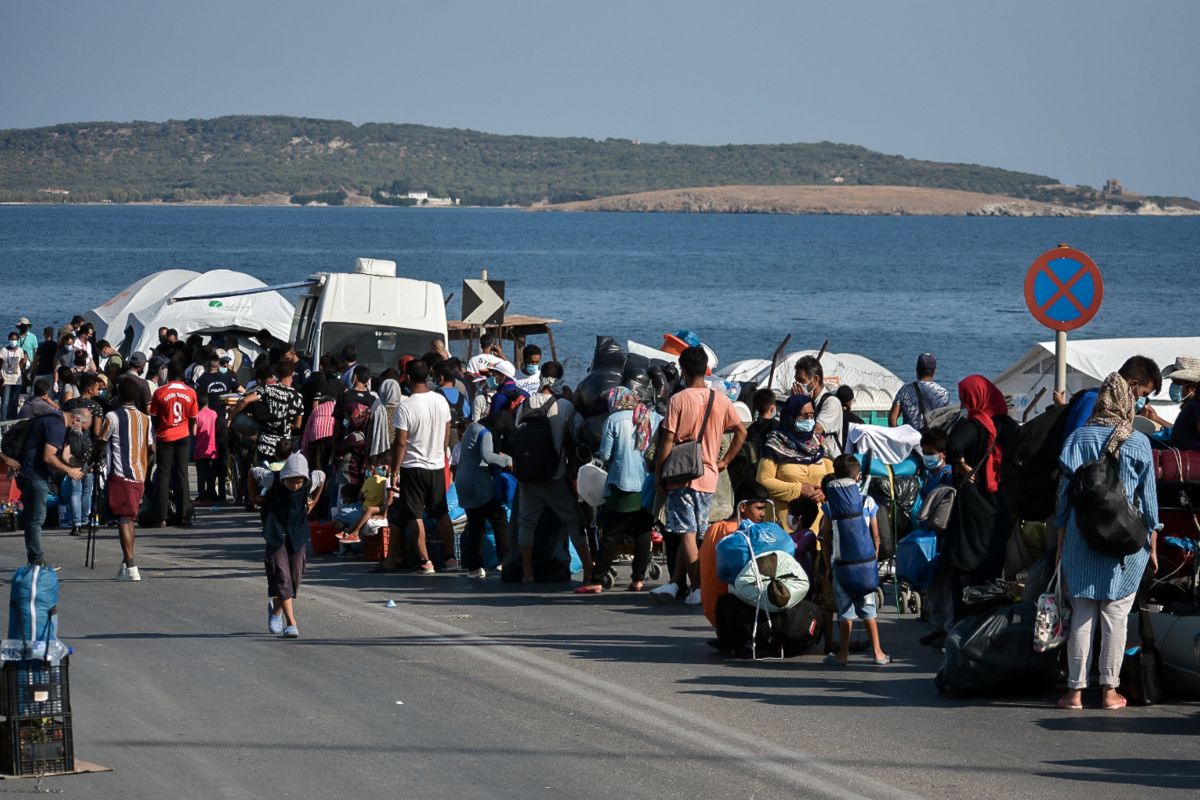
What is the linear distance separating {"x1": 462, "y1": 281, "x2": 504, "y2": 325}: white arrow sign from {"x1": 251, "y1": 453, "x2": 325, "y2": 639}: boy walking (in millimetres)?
11958

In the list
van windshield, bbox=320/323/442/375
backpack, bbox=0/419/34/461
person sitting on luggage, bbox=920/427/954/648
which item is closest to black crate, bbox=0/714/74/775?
person sitting on luggage, bbox=920/427/954/648

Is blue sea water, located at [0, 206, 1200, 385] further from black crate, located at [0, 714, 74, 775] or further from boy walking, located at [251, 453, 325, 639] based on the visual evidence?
black crate, located at [0, 714, 74, 775]

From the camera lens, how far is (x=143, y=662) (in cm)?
1020

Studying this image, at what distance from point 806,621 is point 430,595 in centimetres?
374

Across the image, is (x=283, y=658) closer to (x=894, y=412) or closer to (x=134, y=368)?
(x=894, y=412)

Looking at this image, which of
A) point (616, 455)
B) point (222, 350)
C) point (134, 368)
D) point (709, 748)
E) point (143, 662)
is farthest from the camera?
point (222, 350)

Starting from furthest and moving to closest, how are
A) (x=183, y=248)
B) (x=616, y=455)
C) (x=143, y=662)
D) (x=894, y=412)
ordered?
(x=183, y=248) → (x=894, y=412) → (x=616, y=455) → (x=143, y=662)

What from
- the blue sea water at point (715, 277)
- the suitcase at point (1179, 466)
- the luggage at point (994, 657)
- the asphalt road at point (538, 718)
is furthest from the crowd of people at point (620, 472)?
the blue sea water at point (715, 277)

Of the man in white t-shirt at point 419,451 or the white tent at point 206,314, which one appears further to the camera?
the white tent at point 206,314

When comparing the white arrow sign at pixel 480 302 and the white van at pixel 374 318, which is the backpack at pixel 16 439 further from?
the white arrow sign at pixel 480 302

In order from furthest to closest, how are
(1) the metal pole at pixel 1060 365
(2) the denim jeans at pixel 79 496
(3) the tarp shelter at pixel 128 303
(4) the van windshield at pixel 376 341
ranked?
(3) the tarp shelter at pixel 128 303 → (4) the van windshield at pixel 376 341 → (2) the denim jeans at pixel 79 496 → (1) the metal pole at pixel 1060 365

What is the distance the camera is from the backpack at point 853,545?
989 centimetres

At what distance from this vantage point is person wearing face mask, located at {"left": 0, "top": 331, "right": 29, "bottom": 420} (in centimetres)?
2902

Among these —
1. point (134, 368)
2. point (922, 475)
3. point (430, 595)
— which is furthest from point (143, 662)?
point (134, 368)
